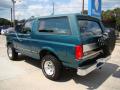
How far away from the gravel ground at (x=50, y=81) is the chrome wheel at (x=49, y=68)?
0.26 meters

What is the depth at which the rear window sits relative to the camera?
5.71 meters

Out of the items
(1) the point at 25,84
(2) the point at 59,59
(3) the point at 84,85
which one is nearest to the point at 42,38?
(2) the point at 59,59

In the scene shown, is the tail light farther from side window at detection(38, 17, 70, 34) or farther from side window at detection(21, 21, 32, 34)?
side window at detection(21, 21, 32, 34)

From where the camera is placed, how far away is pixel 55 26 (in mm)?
6117

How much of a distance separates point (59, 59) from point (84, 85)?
1074 millimetres

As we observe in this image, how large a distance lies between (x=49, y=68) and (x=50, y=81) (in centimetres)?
43

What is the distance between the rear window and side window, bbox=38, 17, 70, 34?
1.36 ft

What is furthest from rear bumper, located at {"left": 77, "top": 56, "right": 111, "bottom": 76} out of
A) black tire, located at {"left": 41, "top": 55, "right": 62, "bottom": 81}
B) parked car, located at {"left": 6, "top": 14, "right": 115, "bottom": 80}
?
black tire, located at {"left": 41, "top": 55, "right": 62, "bottom": 81}

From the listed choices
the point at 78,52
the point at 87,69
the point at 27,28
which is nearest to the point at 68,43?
the point at 78,52

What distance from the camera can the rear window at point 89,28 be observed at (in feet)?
18.7

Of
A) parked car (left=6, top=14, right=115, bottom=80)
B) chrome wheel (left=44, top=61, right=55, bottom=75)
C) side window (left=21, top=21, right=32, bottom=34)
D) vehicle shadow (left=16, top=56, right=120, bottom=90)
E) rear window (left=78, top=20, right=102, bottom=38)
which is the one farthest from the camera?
side window (left=21, top=21, right=32, bottom=34)

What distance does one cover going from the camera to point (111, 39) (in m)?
6.13

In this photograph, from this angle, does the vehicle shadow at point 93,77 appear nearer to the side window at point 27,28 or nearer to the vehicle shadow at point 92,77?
the vehicle shadow at point 92,77

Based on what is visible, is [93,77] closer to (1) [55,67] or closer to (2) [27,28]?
(1) [55,67]
